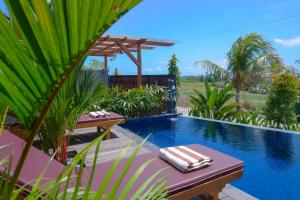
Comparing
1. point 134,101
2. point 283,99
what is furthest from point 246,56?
point 134,101

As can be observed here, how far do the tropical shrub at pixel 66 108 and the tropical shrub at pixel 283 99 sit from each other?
7546mm

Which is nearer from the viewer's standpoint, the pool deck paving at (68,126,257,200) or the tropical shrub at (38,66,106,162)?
the tropical shrub at (38,66,106,162)

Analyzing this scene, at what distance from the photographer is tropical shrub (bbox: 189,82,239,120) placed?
9664 mm

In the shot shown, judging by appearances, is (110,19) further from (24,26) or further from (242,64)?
(242,64)

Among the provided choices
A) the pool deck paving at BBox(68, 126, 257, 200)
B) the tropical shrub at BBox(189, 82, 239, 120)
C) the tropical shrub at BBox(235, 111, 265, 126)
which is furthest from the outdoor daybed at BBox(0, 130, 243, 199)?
the tropical shrub at BBox(189, 82, 239, 120)

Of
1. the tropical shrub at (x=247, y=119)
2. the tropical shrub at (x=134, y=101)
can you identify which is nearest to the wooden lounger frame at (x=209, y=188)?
the tropical shrub at (x=247, y=119)

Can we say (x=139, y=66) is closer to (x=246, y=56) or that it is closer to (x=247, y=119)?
(x=246, y=56)

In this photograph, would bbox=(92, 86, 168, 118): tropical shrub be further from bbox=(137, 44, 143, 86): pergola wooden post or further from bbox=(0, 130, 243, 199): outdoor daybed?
bbox=(0, 130, 243, 199): outdoor daybed

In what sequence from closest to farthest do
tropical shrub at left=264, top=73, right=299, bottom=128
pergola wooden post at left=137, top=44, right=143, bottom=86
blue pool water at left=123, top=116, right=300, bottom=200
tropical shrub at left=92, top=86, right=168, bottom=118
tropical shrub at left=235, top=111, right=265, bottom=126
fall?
blue pool water at left=123, top=116, right=300, bottom=200
tropical shrub at left=264, top=73, right=299, bottom=128
tropical shrub at left=235, top=111, right=265, bottom=126
tropical shrub at left=92, top=86, right=168, bottom=118
pergola wooden post at left=137, top=44, right=143, bottom=86

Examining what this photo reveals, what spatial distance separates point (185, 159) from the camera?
303 centimetres

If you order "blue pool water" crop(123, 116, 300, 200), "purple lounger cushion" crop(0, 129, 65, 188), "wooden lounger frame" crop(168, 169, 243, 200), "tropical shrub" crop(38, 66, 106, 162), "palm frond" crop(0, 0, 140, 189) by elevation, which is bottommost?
"blue pool water" crop(123, 116, 300, 200)

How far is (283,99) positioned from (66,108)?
27.2 feet

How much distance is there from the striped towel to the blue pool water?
159 centimetres

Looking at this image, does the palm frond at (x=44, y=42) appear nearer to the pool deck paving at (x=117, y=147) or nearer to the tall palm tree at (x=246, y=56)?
the pool deck paving at (x=117, y=147)
